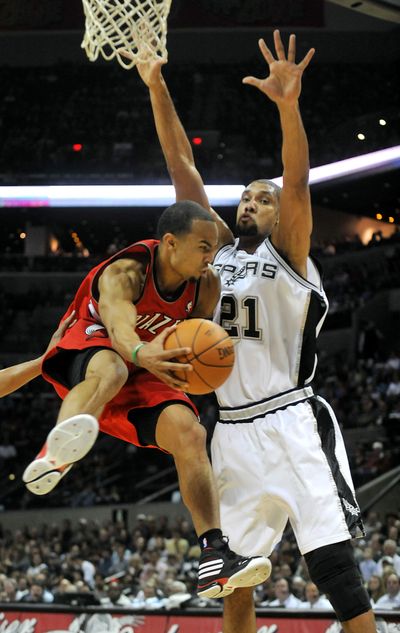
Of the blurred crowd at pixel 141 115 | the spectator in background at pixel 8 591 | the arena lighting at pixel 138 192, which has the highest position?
the blurred crowd at pixel 141 115

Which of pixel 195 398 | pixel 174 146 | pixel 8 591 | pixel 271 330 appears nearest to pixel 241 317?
pixel 271 330

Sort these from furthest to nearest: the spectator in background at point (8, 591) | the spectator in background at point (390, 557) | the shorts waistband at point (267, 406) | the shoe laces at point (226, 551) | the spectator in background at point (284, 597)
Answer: the spectator in background at point (8, 591), the spectator in background at point (390, 557), the spectator in background at point (284, 597), the shorts waistband at point (267, 406), the shoe laces at point (226, 551)

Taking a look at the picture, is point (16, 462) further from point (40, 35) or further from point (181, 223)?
point (181, 223)

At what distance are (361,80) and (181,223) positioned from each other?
1831 cm

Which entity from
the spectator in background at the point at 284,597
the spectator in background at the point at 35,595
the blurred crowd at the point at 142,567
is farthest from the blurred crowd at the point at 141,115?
the spectator in background at the point at 284,597

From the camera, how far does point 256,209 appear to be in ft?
16.1

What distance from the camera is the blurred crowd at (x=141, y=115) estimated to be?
64.7 ft

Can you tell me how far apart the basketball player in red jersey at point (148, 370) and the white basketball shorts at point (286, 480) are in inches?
17.8

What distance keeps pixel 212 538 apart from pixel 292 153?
6.03 ft

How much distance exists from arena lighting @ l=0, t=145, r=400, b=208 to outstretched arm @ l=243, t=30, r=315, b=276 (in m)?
11.7

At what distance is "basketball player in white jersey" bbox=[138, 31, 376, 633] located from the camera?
14.6ft

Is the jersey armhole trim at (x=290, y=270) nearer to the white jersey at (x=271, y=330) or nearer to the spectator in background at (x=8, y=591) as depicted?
the white jersey at (x=271, y=330)

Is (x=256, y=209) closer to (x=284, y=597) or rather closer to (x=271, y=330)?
(x=271, y=330)

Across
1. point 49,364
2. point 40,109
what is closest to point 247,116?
point 40,109
